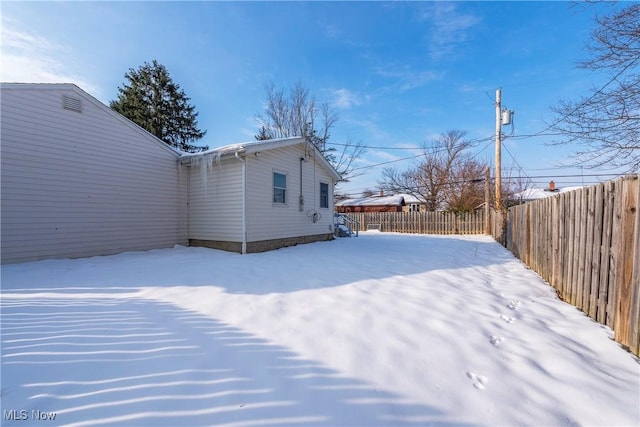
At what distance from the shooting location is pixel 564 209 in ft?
12.2

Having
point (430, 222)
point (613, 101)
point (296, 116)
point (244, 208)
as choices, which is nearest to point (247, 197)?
point (244, 208)

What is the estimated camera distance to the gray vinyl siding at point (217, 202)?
7.34 meters

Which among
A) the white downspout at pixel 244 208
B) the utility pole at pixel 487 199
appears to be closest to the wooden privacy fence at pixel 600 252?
the white downspout at pixel 244 208

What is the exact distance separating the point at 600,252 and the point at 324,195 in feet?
28.4

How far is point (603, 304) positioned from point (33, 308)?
6194mm

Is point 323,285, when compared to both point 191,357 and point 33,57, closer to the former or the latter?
point 191,357

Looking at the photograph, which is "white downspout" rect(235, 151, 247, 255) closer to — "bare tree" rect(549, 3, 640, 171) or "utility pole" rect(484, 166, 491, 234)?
"bare tree" rect(549, 3, 640, 171)

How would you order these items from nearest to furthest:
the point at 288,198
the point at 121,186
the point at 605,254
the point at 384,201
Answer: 1. the point at 605,254
2. the point at 121,186
3. the point at 288,198
4. the point at 384,201

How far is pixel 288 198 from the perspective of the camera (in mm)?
8750

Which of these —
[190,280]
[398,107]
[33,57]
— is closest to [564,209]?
[190,280]

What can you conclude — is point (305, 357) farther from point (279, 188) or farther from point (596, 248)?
point (279, 188)

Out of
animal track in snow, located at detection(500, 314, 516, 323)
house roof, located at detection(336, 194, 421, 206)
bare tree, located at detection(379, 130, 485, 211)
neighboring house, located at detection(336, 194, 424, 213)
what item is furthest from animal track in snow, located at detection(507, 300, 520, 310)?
house roof, located at detection(336, 194, 421, 206)

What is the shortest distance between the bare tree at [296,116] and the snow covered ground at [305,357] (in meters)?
17.4

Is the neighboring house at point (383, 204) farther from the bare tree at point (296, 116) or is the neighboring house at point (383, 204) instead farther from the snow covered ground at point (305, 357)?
the snow covered ground at point (305, 357)
